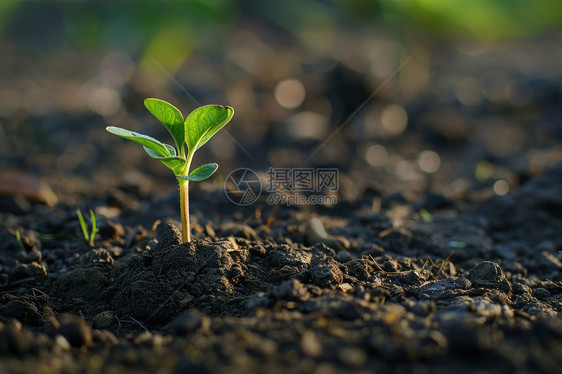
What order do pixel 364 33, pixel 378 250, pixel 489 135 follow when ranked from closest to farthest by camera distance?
pixel 378 250 → pixel 489 135 → pixel 364 33

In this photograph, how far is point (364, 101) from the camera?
459 cm

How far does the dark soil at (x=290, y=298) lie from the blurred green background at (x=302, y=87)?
39.1 inches

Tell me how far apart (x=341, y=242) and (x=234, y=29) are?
5.63 metres

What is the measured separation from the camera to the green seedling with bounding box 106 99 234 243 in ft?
5.78

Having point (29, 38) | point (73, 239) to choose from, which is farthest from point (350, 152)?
point (29, 38)

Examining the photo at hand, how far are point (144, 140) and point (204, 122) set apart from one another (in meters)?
0.22

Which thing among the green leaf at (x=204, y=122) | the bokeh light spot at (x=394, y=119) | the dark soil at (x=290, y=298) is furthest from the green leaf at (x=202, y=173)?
the bokeh light spot at (x=394, y=119)

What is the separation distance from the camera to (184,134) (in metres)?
1.87

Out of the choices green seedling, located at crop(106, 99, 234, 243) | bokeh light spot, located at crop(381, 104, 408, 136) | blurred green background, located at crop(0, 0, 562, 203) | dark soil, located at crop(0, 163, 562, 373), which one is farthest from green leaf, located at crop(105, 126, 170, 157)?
bokeh light spot, located at crop(381, 104, 408, 136)

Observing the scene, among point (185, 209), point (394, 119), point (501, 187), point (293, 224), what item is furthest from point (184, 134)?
point (394, 119)

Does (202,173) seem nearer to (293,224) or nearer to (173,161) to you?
(173,161)

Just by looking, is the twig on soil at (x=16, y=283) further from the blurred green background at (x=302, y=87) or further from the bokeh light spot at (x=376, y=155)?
the bokeh light spot at (x=376, y=155)

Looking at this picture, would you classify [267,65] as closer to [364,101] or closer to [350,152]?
[364,101]

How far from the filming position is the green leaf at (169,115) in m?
1.77
